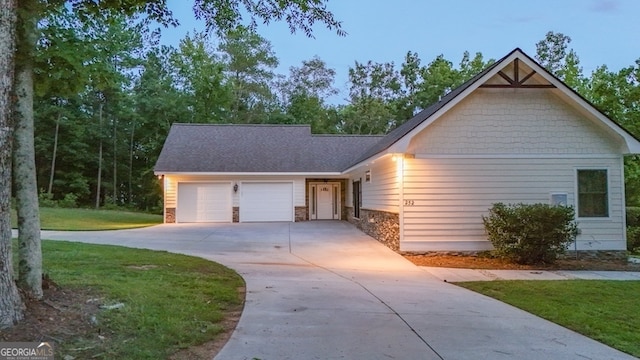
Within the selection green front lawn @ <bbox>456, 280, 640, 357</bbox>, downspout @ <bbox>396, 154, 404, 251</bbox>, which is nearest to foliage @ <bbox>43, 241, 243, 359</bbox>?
green front lawn @ <bbox>456, 280, 640, 357</bbox>

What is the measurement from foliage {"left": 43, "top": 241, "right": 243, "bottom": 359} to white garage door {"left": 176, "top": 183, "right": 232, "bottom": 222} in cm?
1078

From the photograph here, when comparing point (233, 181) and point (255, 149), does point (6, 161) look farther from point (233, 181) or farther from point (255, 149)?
point (255, 149)

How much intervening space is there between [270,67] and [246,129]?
1698 cm

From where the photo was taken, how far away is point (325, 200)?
2222 cm

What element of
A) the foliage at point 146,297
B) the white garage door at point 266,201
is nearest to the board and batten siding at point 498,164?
the foliage at point 146,297

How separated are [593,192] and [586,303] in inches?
270

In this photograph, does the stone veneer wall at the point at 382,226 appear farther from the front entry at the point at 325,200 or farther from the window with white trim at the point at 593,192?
the window with white trim at the point at 593,192

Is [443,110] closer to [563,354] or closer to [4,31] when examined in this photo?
[563,354]

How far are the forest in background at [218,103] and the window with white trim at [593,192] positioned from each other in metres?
8.53

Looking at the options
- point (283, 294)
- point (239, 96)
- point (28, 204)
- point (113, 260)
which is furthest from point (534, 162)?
point (239, 96)

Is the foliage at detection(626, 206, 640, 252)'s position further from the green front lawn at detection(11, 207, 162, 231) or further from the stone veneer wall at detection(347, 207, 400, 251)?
the green front lawn at detection(11, 207, 162, 231)

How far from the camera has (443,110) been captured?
11.5 m

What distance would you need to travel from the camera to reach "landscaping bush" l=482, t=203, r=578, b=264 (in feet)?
34.2

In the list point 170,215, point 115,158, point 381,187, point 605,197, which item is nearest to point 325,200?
point 170,215
